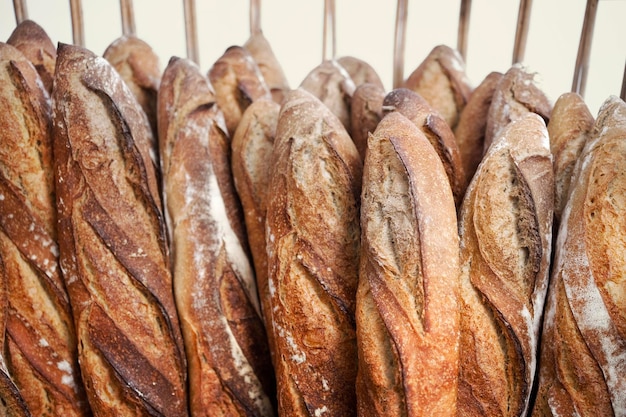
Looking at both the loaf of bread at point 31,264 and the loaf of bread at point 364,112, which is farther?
the loaf of bread at point 364,112

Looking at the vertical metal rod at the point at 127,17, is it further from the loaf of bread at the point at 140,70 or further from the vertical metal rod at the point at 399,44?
the vertical metal rod at the point at 399,44

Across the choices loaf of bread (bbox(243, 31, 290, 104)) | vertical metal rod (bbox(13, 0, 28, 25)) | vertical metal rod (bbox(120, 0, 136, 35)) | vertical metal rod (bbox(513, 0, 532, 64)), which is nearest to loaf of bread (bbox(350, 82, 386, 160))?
loaf of bread (bbox(243, 31, 290, 104))

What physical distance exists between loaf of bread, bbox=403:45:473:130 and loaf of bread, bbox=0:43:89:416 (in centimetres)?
93

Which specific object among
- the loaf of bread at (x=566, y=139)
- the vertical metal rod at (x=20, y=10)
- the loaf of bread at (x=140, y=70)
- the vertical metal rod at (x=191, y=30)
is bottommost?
the loaf of bread at (x=566, y=139)

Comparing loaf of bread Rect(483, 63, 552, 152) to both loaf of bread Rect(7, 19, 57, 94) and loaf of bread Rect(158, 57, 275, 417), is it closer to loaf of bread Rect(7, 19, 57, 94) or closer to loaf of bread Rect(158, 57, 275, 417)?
loaf of bread Rect(158, 57, 275, 417)

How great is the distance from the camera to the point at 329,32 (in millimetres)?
1576

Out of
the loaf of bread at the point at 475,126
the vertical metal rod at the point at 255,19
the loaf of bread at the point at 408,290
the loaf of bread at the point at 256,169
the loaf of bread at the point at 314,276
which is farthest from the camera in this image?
the vertical metal rod at the point at 255,19

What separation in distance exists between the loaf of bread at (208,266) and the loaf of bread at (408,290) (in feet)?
0.94

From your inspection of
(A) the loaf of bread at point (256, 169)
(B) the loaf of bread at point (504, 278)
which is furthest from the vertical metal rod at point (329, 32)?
(B) the loaf of bread at point (504, 278)

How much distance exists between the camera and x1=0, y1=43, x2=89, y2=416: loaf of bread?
1138 millimetres

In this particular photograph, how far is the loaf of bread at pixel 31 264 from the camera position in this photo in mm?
1138

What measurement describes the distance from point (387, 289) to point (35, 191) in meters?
0.77

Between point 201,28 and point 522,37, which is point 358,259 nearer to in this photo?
point 522,37

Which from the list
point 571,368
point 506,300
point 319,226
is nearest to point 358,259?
point 319,226
